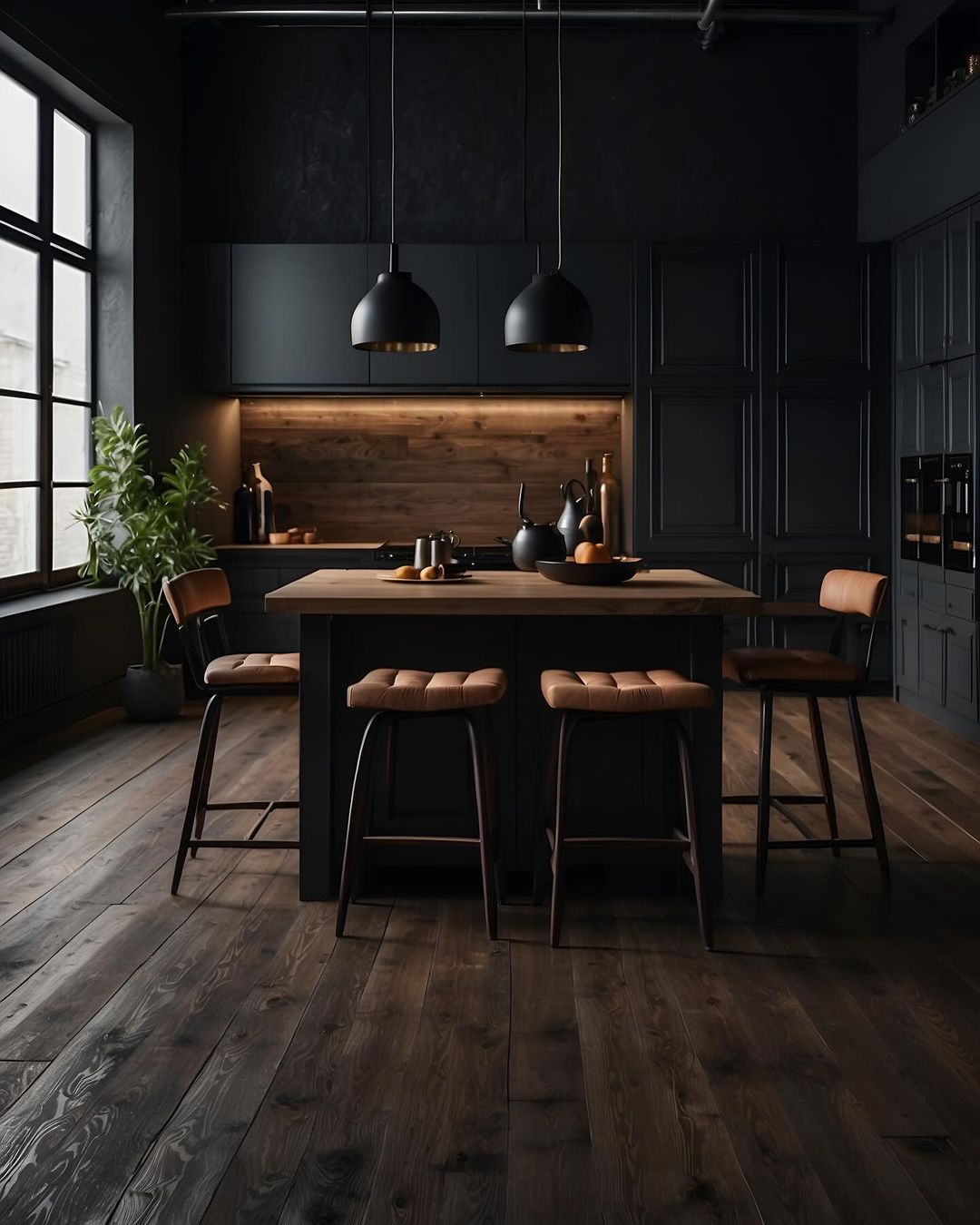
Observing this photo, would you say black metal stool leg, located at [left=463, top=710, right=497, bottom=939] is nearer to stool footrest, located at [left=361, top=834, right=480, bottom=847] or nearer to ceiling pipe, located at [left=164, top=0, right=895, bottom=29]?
stool footrest, located at [left=361, top=834, right=480, bottom=847]

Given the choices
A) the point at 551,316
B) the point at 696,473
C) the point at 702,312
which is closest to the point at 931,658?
the point at 696,473

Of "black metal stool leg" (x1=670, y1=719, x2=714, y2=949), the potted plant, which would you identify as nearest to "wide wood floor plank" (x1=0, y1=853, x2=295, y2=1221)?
"black metal stool leg" (x1=670, y1=719, x2=714, y2=949)

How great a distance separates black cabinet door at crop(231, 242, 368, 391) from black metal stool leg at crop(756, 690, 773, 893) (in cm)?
429

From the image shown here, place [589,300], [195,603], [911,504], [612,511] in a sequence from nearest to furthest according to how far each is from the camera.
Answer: [195,603] < [911,504] < [589,300] < [612,511]

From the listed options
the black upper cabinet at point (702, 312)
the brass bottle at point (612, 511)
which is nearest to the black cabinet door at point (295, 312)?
the brass bottle at point (612, 511)

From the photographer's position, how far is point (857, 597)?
3641 mm

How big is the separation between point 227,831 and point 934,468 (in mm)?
4153

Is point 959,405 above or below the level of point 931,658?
above

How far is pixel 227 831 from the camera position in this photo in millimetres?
4156

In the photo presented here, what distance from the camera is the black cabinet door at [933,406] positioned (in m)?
6.26

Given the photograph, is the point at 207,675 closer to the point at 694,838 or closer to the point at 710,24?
the point at 694,838

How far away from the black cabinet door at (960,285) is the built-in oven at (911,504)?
729 millimetres

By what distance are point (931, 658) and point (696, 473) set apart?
1.71 meters

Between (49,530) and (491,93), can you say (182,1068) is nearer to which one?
(49,530)
